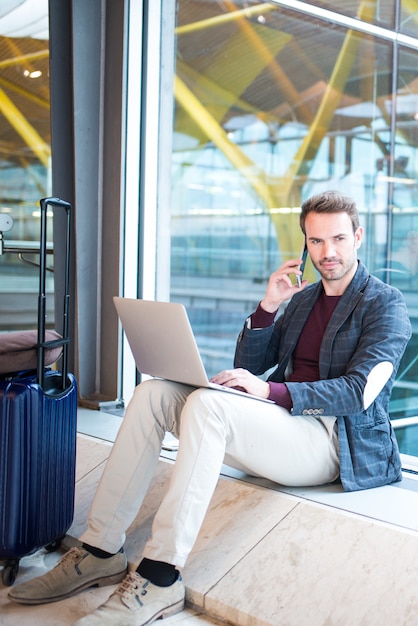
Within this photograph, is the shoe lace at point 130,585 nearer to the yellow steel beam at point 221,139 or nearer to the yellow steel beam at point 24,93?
the yellow steel beam at point 221,139

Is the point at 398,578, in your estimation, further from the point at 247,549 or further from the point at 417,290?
the point at 417,290

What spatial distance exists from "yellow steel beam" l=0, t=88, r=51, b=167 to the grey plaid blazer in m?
3.06

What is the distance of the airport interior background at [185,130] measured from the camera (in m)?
2.94

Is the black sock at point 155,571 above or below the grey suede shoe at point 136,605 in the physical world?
above

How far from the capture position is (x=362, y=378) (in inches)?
79.7

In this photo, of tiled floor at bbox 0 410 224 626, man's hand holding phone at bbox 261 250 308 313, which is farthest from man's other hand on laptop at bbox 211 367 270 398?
tiled floor at bbox 0 410 224 626

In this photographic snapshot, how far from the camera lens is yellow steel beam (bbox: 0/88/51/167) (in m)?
4.78

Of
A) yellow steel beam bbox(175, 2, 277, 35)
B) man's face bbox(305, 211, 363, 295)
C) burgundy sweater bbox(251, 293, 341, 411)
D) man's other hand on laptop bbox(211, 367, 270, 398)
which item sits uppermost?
yellow steel beam bbox(175, 2, 277, 35)

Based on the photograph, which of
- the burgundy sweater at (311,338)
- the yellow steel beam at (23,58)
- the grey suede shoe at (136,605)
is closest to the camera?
the grey suede shoe at (136,605)

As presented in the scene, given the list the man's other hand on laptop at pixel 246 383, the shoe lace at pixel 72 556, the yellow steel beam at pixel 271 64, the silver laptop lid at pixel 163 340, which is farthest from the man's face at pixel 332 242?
the yellow steel beam at pixel 271 64

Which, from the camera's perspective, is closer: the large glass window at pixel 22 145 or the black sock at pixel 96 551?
the black sock at pixel 96 551

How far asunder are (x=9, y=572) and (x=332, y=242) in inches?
53.6

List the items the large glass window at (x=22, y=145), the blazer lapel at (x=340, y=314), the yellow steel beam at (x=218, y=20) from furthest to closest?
the large glass window at (x=22, y=145), the yellow steel beam at (x=218, y=20), the blazer lapel at (x=340, y=314)

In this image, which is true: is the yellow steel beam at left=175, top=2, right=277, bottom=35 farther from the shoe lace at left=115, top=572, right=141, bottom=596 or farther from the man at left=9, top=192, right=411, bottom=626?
the shoe lace at left=115, top=572, right=141, bottom=596
